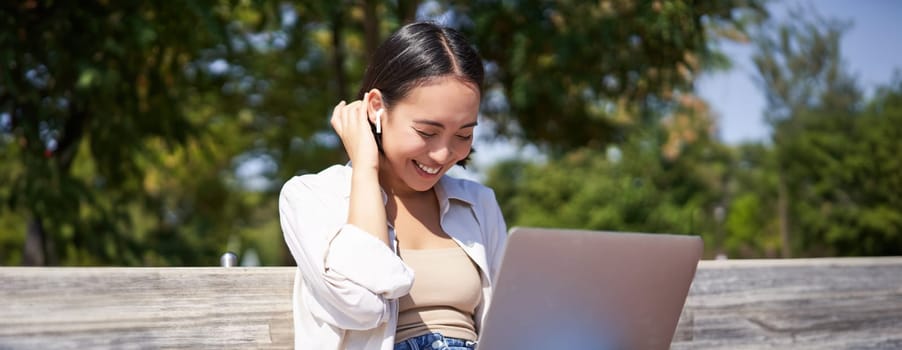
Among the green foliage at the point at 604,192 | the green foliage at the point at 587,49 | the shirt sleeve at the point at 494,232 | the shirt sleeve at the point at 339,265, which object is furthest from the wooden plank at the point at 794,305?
the green foliage at the point at 604,192

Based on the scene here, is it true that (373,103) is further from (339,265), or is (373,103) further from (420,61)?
(339,265)

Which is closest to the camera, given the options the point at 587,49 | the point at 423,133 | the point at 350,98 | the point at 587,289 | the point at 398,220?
the point at 587,289

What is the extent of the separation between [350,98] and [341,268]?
569cm

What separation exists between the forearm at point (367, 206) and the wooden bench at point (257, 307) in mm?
316

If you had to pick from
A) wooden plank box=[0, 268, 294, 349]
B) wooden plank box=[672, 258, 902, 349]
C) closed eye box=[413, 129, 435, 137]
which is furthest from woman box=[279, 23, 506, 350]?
wooden plank box=[672, 258, 902, 349]

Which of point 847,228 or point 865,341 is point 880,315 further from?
point 847,228

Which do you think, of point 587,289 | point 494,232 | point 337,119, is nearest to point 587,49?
point 494,232

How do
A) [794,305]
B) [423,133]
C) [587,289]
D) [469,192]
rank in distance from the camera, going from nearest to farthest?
[587,289]
[423,133]
[469,192]
[794,305]

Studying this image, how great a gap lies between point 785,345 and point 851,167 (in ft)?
43.0

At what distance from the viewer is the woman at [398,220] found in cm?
177

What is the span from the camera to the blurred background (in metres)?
4.99

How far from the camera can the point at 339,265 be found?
1.75 meters

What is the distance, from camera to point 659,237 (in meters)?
1.74

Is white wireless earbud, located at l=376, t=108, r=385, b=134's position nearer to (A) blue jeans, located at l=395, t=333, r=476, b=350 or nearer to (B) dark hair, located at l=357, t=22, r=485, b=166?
(B) dark hair, located at l=357, t=22, r=485, b=166
